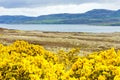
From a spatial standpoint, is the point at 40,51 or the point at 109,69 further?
the point at 40,51

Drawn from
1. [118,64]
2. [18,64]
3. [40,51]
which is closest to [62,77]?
[18,64]

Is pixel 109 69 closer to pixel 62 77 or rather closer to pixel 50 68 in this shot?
pixel 62 77

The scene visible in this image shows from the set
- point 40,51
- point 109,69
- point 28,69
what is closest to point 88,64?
point 109,69

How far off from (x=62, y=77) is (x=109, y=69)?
Answer: 201cm

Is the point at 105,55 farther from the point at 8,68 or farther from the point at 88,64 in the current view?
the point at 8,68

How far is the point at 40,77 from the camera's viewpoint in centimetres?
1688

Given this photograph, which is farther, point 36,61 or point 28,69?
point 36,61

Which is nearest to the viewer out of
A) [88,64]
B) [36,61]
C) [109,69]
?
[109,69]

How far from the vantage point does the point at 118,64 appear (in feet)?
59.7

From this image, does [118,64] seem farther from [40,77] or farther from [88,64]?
[40,77]

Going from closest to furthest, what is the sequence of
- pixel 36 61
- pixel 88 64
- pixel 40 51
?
pixel 88 64 → pixel 36 61 → pixel 40 51

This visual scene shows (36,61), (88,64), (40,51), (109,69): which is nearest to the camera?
(109,69)

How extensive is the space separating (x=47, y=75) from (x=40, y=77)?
1.03 feet

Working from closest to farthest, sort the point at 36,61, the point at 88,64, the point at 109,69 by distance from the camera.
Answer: the point at 109,69
the point at 88,64
the point at 36,61
